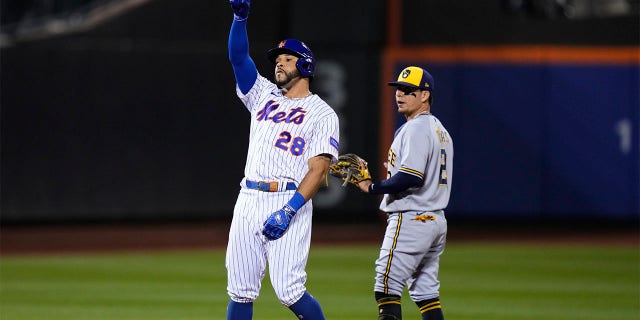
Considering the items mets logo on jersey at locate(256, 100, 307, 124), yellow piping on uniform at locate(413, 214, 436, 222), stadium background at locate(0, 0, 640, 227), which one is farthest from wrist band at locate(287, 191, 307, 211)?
stadium background at locate(0, 0, 640, 227)

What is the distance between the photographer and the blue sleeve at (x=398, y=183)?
22.8 feet

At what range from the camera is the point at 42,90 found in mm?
17547

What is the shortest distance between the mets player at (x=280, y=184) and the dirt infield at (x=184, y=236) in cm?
915

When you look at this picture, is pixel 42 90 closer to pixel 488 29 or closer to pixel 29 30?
pixel 29 30

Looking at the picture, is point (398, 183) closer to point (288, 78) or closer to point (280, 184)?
point (280, 184)

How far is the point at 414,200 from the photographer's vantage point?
7.14 metres

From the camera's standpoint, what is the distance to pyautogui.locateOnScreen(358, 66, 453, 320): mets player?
23.0ft

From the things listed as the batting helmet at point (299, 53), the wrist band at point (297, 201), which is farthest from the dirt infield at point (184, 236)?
the wrist band at point (297, 201)

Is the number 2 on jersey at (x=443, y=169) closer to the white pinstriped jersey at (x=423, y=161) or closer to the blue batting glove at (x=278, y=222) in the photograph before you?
the white pinstriped jersey at (x=423, y=161)

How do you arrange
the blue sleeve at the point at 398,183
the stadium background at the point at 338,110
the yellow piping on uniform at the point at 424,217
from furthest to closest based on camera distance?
1. the stadium background at the point at 338,110
2. the yellow piping on uniform at the point at 424,217
3. the blue sleeve at the point at 398,183

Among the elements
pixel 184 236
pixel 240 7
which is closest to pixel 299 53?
pixel 240 7

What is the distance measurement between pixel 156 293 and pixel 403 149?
4.68 meters

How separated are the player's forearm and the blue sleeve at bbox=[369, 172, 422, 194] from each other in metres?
0.49

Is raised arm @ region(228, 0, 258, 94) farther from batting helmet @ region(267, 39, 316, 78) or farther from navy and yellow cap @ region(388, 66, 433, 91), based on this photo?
navy and yellow cap @ region(388, 66, 433, 91)
